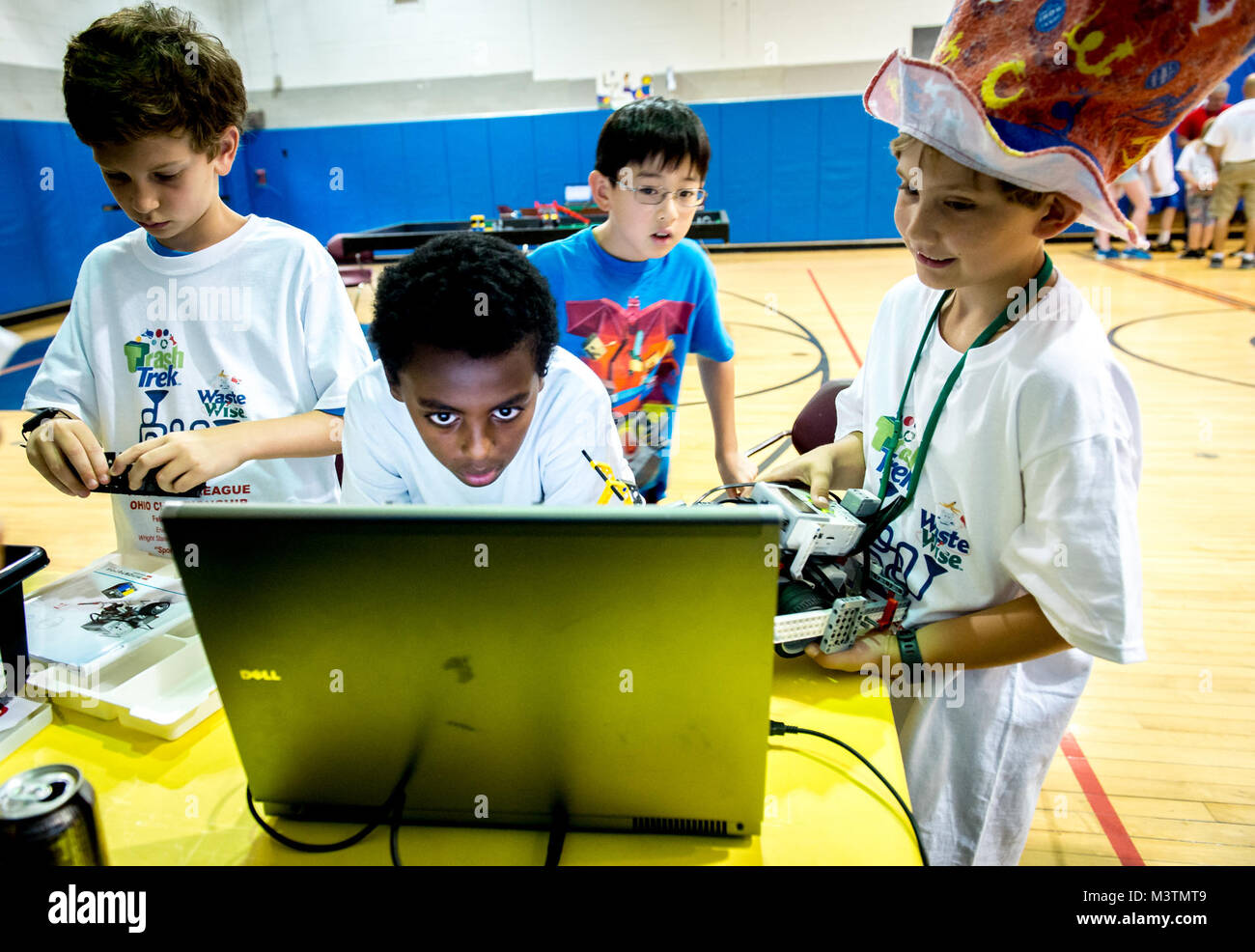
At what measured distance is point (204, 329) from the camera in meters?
1.41

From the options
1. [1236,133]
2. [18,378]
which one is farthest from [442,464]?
[1236,133]

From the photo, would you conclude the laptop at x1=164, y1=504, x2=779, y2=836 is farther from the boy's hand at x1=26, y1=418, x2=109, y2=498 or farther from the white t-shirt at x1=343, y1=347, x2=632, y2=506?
the boy's hand at x1=26, y1=418, x2=109, y2=498

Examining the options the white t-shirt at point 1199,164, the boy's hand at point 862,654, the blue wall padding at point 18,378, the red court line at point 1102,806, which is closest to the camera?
the boy's hand at point 862,654

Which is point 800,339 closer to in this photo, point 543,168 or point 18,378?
point 18,378

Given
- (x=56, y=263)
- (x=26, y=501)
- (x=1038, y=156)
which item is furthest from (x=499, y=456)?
(x=56, y=263)

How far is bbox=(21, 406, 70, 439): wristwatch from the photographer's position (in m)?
1.21

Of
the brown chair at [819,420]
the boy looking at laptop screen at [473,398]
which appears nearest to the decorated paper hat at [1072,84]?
the boy looking at laptop screen at [473,398]

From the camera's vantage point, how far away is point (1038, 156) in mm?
853

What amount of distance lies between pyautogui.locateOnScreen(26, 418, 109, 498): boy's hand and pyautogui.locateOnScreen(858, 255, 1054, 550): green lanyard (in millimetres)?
1143

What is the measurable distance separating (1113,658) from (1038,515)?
185 millimetres

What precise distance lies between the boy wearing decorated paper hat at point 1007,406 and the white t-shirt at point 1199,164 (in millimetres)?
8865

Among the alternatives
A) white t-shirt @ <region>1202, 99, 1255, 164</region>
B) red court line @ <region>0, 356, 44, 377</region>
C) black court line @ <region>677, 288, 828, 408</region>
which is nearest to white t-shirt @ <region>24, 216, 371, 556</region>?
black court line @ <region>677, 288, 828, 408</region>

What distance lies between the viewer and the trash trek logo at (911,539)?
1.10 meters

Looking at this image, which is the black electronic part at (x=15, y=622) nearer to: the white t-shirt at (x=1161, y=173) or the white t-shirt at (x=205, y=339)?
the white t-shirt at (x=205, y=339)
